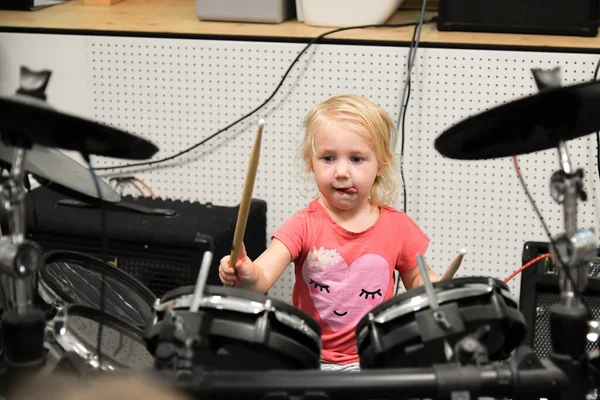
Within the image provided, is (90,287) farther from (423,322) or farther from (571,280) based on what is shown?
(571,280)

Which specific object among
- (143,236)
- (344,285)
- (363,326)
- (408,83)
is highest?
(408,83)

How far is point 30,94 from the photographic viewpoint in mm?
1283

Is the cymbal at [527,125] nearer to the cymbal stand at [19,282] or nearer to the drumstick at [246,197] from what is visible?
the drumstick at [246,197]

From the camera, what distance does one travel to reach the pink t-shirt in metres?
1.82

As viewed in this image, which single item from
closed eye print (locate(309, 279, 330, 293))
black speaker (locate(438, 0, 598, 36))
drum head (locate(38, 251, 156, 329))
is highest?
black speaker (locate(438, 0, 598, 36))

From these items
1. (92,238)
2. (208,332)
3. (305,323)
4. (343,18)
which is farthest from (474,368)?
(343,18)

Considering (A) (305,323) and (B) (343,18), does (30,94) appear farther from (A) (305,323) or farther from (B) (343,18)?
(B) (343,18)

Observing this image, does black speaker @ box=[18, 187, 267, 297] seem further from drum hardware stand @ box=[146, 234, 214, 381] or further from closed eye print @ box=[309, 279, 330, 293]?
drum hardware stand @ box=[146, 234, 214, 381]

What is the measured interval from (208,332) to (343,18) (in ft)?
5.04

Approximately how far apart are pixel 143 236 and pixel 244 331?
1.08 metres

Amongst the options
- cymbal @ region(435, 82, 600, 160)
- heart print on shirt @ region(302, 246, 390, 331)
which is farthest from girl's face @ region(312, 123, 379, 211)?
cymbal @ region(435, 82, 600, 160)

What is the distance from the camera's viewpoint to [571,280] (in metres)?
1.30

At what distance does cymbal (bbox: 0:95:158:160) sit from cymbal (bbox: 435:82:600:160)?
A: 450 millimetres

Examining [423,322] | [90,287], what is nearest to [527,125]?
[423,322]
